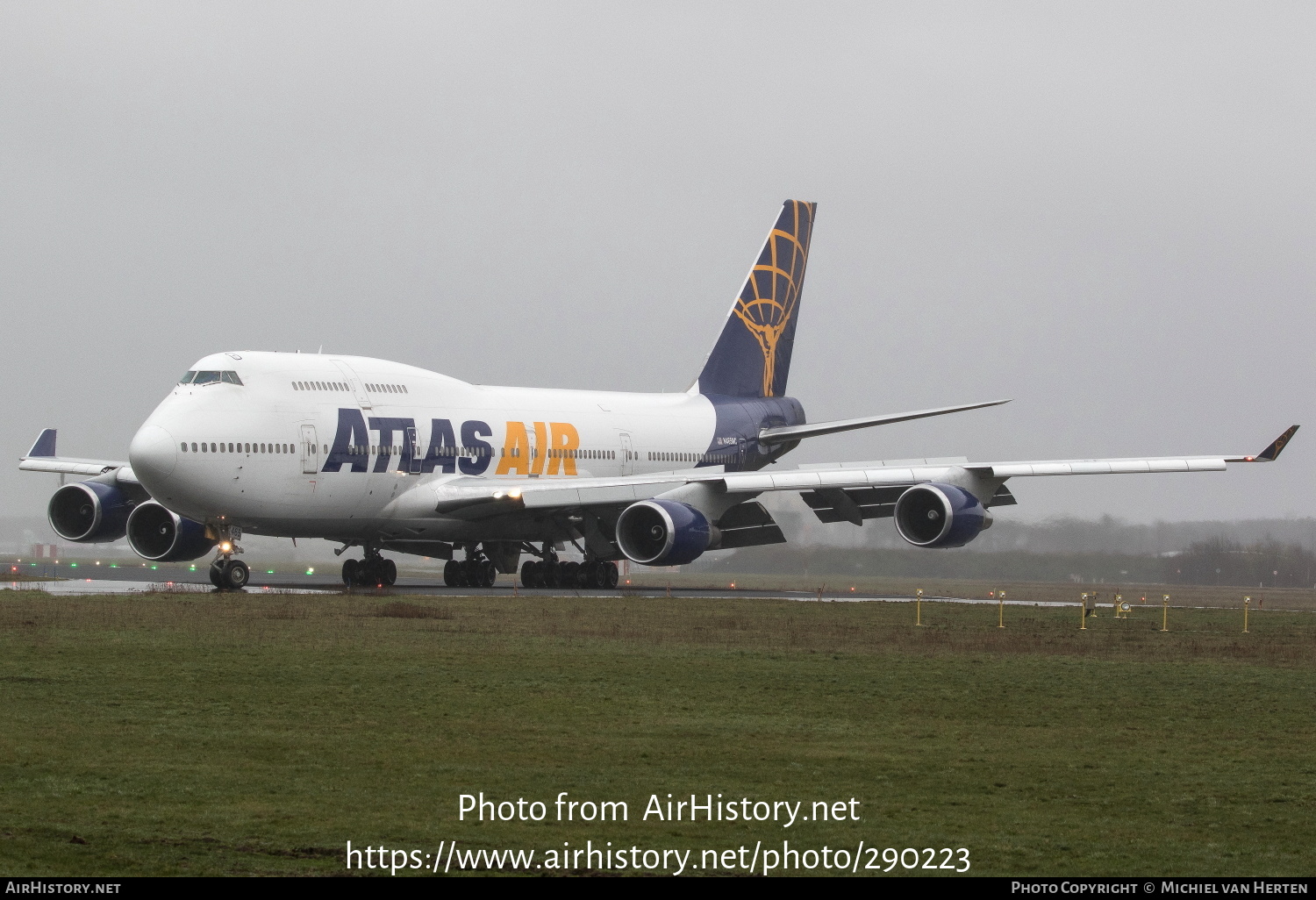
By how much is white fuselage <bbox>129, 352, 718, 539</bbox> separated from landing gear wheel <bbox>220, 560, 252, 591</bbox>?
979 millimetres

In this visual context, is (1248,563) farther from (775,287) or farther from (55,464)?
(55,464)

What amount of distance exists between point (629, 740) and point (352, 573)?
2634cm

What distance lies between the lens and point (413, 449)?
35875mm

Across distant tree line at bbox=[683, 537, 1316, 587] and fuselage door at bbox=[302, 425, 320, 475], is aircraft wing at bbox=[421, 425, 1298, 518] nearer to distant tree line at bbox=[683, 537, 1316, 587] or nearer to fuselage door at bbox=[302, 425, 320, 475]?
fuselage door at bbox=[302, 425, 320, 475]

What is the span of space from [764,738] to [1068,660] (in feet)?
28.2

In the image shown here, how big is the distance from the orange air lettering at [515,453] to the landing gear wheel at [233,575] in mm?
7152

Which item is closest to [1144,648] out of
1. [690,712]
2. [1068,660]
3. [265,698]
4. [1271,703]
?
[1068,660]

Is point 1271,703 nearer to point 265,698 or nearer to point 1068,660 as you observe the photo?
point 1068,660

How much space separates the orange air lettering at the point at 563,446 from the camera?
39.8 meters

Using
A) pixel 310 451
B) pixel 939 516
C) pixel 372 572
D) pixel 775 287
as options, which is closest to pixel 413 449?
pixel 310 451

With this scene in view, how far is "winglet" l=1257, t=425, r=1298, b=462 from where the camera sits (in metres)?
33.3

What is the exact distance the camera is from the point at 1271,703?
16.8m

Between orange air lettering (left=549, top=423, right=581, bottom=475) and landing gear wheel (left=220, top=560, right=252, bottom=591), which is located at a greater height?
orange air lettering (left=549, top=423, right=581, bottom=475)

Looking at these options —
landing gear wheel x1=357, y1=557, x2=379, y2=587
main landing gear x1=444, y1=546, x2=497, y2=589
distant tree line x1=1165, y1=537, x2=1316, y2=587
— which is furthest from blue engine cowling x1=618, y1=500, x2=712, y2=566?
distant tree line x1=1165, y1=537, x2=1316, y2=587
